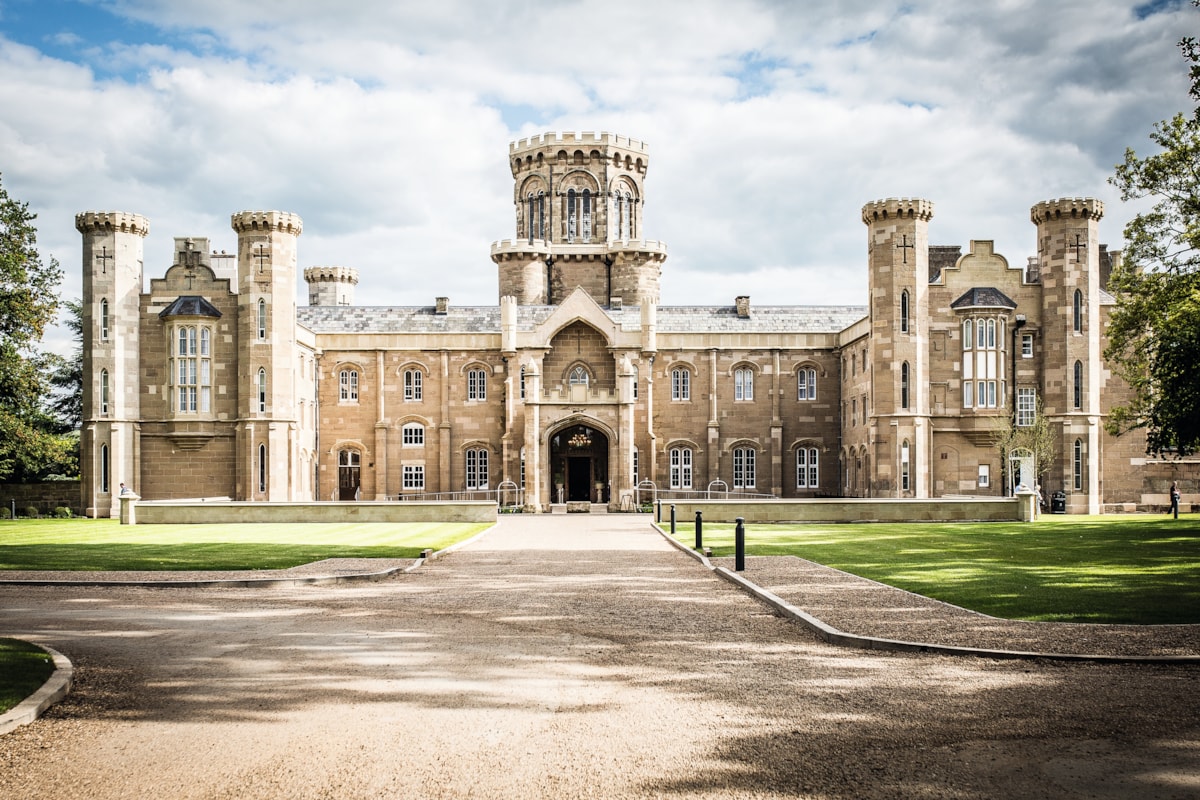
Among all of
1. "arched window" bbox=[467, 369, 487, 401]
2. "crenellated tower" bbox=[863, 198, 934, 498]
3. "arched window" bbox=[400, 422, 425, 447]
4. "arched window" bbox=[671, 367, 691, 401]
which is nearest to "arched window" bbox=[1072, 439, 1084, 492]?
"crenellated tower" bbox=[863, 198, 934, 498]

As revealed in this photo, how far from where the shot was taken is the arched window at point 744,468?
57.2m

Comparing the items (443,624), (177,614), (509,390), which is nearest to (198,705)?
(443,624)

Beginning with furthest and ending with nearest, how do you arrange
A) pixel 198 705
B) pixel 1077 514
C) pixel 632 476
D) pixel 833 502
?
pixel 632 476, pixel 1077 514, pixel 833 502, pixel 198 705

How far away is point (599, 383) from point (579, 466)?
14.6ft

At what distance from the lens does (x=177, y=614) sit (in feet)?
51.0

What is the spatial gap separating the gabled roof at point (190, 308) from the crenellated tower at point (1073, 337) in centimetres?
3778

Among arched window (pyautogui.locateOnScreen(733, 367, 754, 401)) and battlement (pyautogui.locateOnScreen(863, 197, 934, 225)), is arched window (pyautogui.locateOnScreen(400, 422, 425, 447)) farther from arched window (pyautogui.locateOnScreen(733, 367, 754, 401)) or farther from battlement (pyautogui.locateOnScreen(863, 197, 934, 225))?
battlement (pyautogui.locateOnScreen(863, 197, 934, 225))

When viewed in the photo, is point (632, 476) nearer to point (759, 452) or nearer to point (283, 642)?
point (759, 452)

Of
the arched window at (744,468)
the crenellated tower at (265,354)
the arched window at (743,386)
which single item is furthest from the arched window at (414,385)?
the arched window at (744,468)

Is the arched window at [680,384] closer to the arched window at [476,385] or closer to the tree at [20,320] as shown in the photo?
the arched window at [476,385]

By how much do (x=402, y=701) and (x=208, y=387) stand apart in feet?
141

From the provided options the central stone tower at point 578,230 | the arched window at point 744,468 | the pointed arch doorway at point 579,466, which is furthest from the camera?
the central stone tower at point 578,230

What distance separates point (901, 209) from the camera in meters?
48.6

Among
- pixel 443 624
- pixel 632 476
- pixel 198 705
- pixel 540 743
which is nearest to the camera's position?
pixel 540 743
